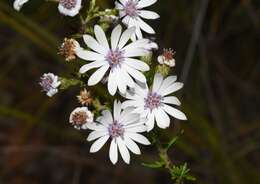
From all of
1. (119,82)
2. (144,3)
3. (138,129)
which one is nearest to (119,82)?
(119,82)

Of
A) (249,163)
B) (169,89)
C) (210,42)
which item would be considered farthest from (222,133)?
(169,89)

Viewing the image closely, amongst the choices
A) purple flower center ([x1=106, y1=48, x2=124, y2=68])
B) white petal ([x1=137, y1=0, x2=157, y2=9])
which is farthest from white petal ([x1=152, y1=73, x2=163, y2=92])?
white petal ([x1=137, y1=0, x2=157, y2=9])

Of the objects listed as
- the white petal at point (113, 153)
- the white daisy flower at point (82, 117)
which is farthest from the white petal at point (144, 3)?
the white petal at point (113, 153)

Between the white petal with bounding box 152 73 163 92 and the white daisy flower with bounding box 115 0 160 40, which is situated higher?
the white daisy flower with bounding box 115 0 160 40

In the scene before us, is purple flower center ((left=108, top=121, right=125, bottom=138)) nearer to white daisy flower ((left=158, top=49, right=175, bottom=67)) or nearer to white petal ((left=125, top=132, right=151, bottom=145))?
white petal ((left=125, top=132, right=151, bottom=145))

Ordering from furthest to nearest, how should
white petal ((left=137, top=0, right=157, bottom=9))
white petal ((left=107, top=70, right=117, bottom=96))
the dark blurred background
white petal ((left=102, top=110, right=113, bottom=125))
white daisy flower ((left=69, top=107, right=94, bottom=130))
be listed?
the dark blurred background < white petal ((left=137, top=0, right=157, bottom=9)) < white petal ((left=102, top=110, right=113, bottom=125)) < white daisy flower ((left=69, top=107, right=94, bottom=130)) < white petal ((left=107, top=70, right=117, bottom=96))

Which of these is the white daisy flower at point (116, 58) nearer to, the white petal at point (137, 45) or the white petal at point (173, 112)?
the white petal at point (137, 45)
